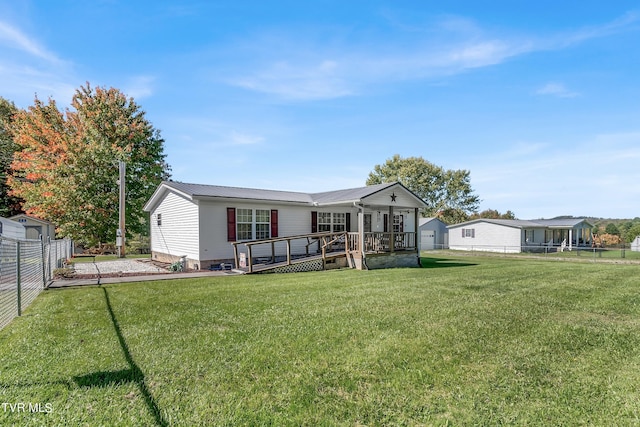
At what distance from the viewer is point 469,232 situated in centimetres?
3456

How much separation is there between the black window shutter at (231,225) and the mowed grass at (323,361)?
21.6ft

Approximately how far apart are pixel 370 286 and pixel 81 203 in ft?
66.5

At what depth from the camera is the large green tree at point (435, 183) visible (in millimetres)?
46688

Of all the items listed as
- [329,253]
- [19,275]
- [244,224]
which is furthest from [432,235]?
[19,275]

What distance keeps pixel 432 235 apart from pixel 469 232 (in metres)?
3.89

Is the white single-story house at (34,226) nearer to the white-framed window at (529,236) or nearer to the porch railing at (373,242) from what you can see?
the porch railing at (373,242)

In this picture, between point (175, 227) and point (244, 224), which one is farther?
point (175, 227)

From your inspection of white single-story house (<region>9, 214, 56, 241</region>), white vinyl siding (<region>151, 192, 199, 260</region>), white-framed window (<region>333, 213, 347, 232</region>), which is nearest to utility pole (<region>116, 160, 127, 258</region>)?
white vinyl siding (<region>151, 192, 199, 260</region>)

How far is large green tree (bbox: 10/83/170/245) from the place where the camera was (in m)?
20.9

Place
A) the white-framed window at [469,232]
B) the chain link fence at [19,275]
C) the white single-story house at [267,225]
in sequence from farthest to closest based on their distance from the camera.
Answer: the white-framed window at [469,232] → the white single-story house at [267,225] → the chain link fence at [19,275]

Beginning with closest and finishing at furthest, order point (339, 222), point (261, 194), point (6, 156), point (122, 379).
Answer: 1. point (122, 379)
2. point (261, 194)
3. point (339, 222)
4. point (6, 156)

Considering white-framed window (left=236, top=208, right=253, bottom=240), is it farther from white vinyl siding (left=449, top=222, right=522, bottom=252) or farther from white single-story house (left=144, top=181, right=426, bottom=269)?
white vinyl siding (left=449, top=222, right=522, bottom=252)

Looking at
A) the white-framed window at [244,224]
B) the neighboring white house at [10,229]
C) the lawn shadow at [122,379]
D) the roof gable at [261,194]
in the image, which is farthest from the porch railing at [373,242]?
the neighboring white house at [10,229]

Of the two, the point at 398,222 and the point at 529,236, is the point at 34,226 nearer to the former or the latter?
the point at 398,222
